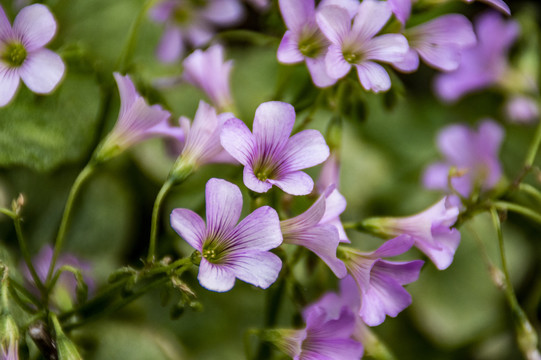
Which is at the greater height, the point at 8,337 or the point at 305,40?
the point at 305,40

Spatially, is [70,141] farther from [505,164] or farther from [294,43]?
[505,164]

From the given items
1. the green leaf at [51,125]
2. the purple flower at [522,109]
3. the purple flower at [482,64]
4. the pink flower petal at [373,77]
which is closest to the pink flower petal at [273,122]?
the pink flower petal at [373,77]

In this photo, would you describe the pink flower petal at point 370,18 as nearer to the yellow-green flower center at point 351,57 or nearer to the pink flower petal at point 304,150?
the yellow-green flower center at point 351,57

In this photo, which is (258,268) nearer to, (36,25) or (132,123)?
(132,123)

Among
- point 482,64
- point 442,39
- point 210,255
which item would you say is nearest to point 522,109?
point 482,64

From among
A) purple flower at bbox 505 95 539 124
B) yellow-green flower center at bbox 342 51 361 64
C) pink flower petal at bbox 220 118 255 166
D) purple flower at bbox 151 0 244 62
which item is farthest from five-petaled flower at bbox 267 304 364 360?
purple flower at bbox 505 95 539 124

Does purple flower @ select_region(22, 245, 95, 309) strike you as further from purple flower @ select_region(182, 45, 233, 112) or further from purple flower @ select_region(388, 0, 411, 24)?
purple flower @ select_region(388, 0, 411, 24)
